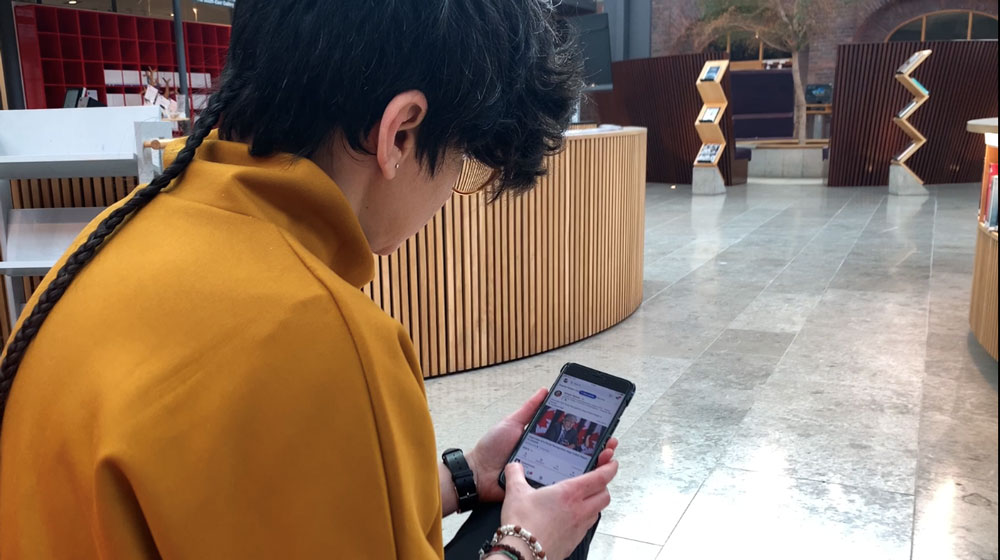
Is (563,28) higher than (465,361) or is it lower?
higher

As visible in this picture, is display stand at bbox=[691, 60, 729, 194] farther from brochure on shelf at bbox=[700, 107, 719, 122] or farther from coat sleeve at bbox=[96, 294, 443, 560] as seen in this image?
coat sleeve at bbox=[96, 294, 443, 560]

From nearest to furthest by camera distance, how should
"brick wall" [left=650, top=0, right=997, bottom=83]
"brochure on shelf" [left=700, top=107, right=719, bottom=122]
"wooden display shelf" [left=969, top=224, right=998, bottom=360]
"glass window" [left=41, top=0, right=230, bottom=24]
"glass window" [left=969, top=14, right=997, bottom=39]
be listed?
1. "wooden display shelf" [left=969, top=224, right=998, bottom=360]
2. "brochure on shelf" [left=700, top=107, right=719, bottom=122]
3. "glass window" [left=41, top=0, right=230, bottom=24]
4. "glass window" [left=969, top=14, right=997, bottom=39]
5. "brick wall" [left=650, top=0, right=997, bottom=83]

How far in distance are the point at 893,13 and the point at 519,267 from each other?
1809cm

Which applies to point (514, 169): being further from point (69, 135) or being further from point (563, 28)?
point (69, 135)

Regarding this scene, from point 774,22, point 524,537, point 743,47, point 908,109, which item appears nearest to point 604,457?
point 524,537

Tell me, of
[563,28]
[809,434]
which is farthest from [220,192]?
[809,434]

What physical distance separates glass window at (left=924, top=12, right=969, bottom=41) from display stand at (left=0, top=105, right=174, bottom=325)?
19394 millimetres

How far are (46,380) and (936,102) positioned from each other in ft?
43.2

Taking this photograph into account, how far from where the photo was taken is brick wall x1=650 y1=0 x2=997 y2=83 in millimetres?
18688

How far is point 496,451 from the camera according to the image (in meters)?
1.45

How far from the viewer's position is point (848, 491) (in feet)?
9.01

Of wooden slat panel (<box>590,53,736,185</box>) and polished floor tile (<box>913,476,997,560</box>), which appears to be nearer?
polished floor tile (<box>913,476,997,560</box>)

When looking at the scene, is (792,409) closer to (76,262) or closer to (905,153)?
(76,262)

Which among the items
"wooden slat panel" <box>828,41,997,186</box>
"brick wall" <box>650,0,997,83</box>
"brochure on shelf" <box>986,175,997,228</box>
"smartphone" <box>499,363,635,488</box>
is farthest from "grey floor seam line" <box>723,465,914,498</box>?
"brick wall" <box>650,0,997,83</box>
